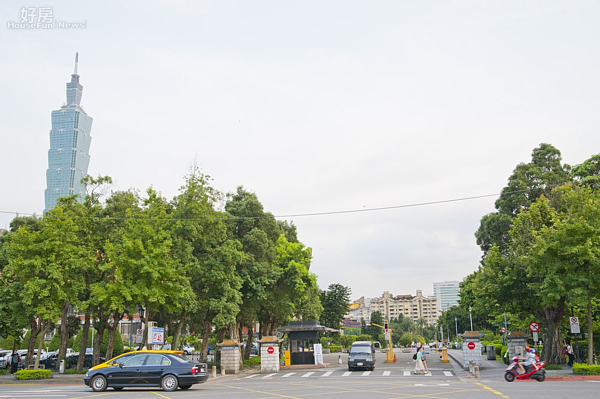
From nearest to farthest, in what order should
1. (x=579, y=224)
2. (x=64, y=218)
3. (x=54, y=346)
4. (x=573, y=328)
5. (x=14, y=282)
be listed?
1. (x=579, y=224)
2. (x=573, y=328)
3. (x=64, y=218)
4. (x=14, y=282)
5. (x=54, y=346)

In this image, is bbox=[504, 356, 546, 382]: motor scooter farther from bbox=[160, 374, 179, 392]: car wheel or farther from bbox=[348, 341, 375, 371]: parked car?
bbox=[160, 374, 179, 392]: car wheel

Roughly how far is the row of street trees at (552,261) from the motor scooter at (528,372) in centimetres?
460

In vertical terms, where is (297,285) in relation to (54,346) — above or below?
above

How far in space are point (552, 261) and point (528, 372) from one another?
6928 millimetres

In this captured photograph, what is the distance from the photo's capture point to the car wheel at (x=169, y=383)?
18828 mm

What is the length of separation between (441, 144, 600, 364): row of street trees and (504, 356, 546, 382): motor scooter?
460 cm

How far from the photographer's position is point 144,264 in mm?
28141

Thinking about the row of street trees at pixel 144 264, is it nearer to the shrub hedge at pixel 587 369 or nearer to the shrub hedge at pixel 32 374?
the shrub hedge at pixel 32 374

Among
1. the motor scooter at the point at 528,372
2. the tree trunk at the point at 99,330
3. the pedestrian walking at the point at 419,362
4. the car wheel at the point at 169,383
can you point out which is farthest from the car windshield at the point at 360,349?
the tree trunk at the point at 99,330

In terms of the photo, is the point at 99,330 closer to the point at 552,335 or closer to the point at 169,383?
the point at 169,383

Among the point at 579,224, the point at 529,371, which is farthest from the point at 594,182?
the point at 529,371

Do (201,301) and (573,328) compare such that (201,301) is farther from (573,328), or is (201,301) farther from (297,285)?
(573,328)

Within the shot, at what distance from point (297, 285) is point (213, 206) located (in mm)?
9474

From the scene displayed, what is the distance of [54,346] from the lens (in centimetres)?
4975
